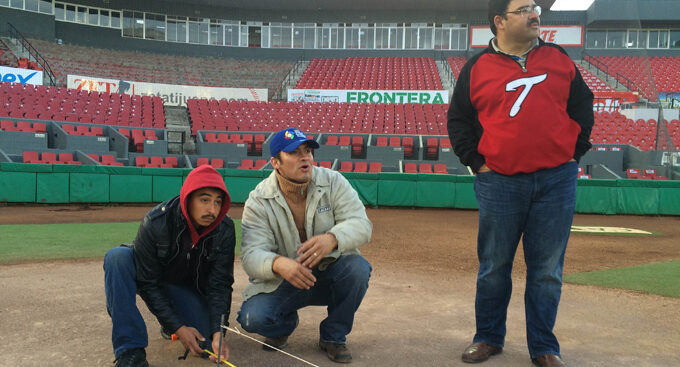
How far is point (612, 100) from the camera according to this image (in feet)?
96.3

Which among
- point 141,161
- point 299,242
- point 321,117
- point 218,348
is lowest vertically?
point 218,348

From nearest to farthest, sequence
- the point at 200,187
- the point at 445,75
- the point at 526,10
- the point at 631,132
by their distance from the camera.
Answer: the point at 200,187 → the point at 526,10 → the point at 631,132 → the point at 445,75

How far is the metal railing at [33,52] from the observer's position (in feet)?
95.8

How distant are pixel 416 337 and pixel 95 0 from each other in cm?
4290

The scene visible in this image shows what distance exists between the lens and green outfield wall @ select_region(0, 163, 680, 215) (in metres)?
14.8

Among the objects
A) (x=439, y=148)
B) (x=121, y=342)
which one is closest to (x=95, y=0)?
(x=439, y=148)

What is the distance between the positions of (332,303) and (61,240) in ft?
23.1

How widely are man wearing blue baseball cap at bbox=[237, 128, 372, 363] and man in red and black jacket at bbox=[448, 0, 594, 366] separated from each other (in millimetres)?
870

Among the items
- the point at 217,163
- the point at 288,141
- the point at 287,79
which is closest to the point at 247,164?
the point at 217,163

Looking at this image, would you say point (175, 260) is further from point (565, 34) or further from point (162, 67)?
point (565, 34)

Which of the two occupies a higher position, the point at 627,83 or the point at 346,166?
the point at 627,83

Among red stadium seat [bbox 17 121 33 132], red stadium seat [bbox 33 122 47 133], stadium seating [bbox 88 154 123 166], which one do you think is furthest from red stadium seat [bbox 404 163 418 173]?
red stadium seat [bbox 17 121 33 132]

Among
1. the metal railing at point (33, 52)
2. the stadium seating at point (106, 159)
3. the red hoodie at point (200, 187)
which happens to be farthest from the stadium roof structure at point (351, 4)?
the red hoodie at point (200, 187)

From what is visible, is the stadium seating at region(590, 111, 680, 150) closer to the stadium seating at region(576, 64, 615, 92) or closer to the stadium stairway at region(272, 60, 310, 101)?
the stadium seating at region(576, 64, 615, 92)
